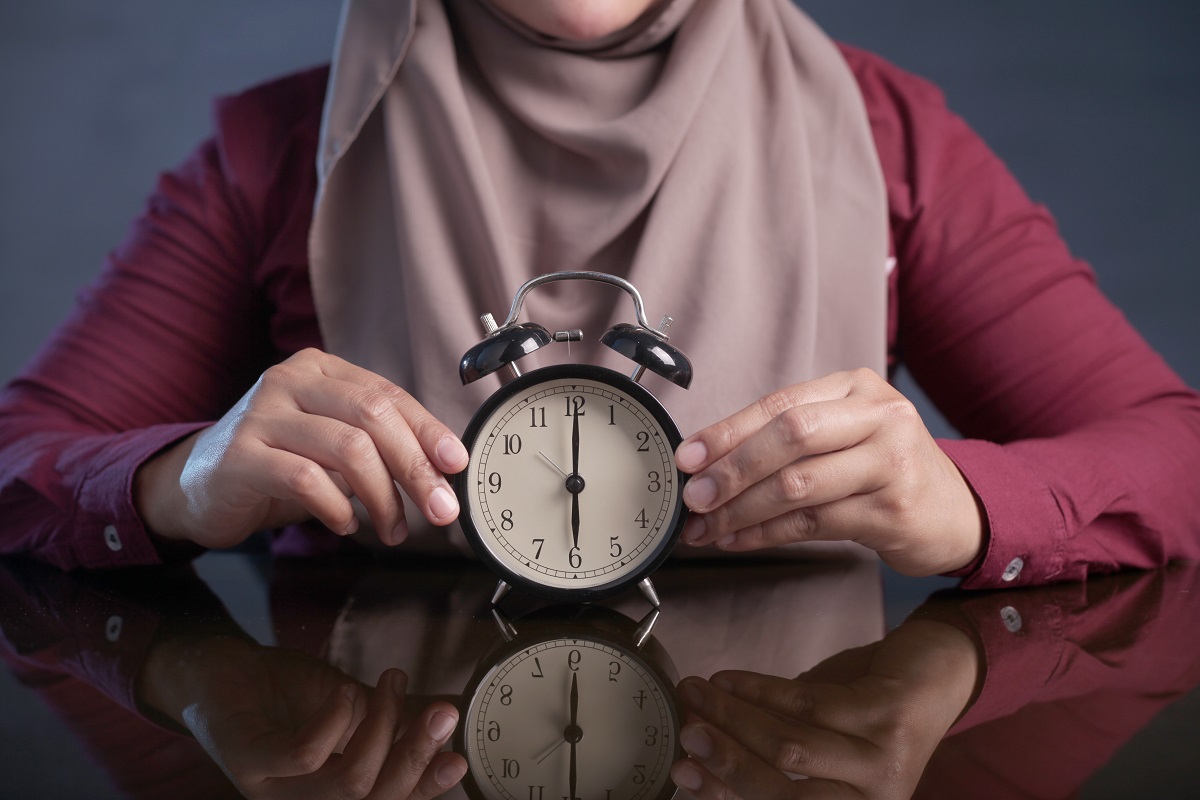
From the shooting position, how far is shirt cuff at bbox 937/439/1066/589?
1004 millimetres

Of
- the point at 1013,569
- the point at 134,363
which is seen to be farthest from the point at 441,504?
the point at 134,363

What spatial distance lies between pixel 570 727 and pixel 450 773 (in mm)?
95

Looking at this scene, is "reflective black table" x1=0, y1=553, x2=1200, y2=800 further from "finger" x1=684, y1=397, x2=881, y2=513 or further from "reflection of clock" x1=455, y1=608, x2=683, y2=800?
"finger" x1=684, y1=397, x2=881, y2=513

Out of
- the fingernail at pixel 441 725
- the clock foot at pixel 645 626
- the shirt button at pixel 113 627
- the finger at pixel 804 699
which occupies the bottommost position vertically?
the shirt button at pixel 113 627

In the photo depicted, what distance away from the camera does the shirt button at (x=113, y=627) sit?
912mm

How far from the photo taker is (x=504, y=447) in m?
0.89

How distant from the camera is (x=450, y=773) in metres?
0.62

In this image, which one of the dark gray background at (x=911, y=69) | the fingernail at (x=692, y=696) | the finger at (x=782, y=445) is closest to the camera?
the fingernail at (x=692, y=696)

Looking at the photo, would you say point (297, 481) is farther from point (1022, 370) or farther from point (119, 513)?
point (1022, 370)

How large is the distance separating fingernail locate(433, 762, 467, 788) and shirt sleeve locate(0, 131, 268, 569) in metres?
0.64

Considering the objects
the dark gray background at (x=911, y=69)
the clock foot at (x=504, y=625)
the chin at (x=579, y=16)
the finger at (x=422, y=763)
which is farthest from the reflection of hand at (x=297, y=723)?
the dark gray background at (x=911, y=69)

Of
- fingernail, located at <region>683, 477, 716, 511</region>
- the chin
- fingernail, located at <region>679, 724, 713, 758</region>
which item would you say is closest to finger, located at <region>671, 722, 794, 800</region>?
fingernail, located at <region>679, 724, 713, 758</region>

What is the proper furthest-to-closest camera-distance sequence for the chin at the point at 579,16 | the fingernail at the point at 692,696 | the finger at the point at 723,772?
the chin at the point at 579,16 → the fingernail at the point at 692,696 → the finger at the point at 723,772

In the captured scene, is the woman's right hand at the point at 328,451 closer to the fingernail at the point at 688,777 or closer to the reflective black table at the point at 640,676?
the reflective black table at the point at 640,676
